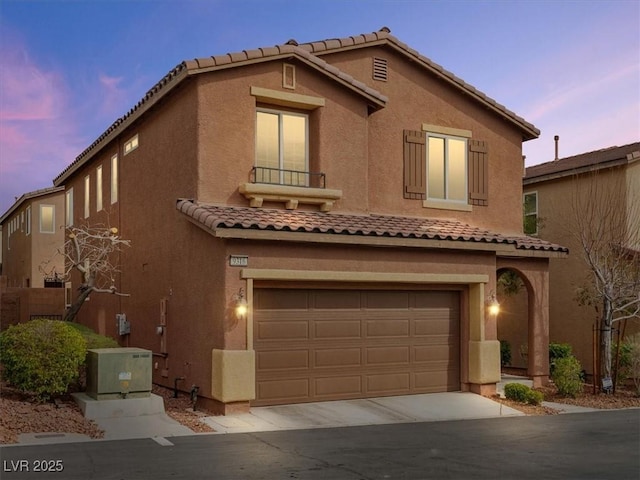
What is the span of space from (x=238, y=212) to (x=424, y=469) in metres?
6.79

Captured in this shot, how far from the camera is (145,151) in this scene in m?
18.6

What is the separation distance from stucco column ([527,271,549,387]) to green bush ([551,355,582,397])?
164 cm

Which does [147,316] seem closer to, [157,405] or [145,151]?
[145,151]

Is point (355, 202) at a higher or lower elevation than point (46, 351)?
higher

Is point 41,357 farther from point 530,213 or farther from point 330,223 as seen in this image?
point 530,213

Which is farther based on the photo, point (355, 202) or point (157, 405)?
point (355, 202)

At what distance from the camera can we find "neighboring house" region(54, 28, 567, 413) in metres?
14.5

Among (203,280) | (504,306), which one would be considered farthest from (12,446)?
(504,306)

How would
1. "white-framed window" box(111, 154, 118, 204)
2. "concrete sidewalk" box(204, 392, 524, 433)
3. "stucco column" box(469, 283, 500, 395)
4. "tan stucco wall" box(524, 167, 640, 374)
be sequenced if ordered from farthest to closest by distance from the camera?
"tan stucco wall" box(524, 167, 640, 374), "white-framed window" box(111, 154, 118, 204), "stucco column" box(469, 283, 500, 395), "concrete sidewalk" box(204, 392, 524, 433)

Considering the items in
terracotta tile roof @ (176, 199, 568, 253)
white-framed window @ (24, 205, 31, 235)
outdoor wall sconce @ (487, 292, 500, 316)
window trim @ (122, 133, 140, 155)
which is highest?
window trim @ (122, 133, 140, 155)

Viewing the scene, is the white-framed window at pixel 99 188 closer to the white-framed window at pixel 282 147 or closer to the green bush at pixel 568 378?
the white-framed window at pixel 282 147

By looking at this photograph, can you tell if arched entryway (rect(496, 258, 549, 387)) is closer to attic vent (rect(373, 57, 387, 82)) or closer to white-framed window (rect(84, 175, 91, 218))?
attic vent (rect(373, 57, 387, 82))

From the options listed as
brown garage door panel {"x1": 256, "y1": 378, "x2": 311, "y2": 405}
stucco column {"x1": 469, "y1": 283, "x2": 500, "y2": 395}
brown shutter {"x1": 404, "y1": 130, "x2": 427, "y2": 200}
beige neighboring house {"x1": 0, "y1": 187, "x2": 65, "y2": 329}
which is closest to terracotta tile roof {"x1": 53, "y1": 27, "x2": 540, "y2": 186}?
brown shutter {"x1": 404, "y1": 130, "x2": 427, "y2": 200}

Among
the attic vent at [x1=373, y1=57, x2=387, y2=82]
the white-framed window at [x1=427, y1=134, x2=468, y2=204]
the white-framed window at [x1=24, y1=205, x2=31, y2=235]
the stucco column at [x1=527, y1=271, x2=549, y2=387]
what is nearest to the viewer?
the attic vent at [x1=373, y1=57, x2=387, y2=82]
